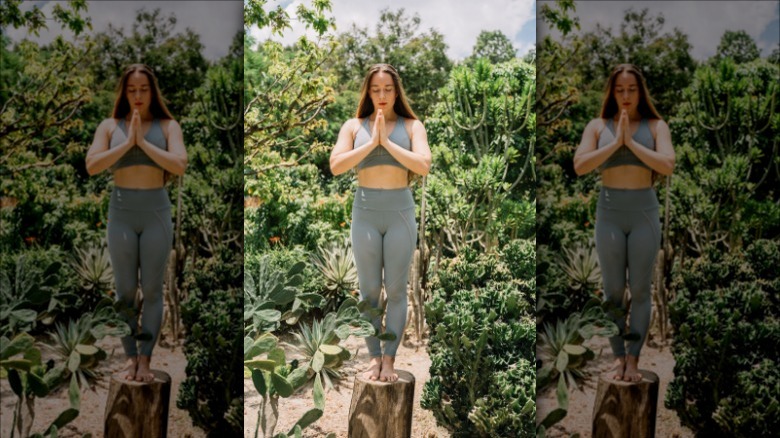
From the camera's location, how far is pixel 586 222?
4.55 m

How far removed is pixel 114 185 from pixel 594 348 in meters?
3.11

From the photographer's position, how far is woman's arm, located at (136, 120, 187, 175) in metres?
4.42

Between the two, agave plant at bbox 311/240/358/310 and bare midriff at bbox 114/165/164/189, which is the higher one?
bare midriff at bbox 114/165/164/189

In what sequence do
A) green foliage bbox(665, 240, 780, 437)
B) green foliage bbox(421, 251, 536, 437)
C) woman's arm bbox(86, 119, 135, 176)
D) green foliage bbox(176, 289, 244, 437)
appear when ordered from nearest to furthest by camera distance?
green foliage bbox(665, 240, 780, 437) → woman's arm bbox(86, 119, 135, 176) → green foliage bbox(421, 251, 536, 437) → green foliage bbox(176, 289, 244, 437)

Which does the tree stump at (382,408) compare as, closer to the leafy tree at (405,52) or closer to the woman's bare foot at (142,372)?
the woman's bare foot at (142,372)

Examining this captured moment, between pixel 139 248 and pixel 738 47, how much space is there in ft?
12.5

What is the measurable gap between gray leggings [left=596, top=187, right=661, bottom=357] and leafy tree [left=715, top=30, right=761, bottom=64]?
97cm

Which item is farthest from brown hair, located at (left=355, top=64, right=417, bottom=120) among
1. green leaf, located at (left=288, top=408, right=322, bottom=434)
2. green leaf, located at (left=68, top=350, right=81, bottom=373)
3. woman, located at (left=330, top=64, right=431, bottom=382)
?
green leaf, located at (left=68, top=350, right=81, bottom=373)

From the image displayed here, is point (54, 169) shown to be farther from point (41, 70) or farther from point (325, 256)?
point (325, 256)

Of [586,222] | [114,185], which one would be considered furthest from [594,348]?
[114,185]

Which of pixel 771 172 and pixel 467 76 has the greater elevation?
pixel 467 76

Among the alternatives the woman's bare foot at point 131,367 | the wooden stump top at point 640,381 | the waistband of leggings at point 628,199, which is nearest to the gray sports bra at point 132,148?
the woman's bare foot at point 131,367

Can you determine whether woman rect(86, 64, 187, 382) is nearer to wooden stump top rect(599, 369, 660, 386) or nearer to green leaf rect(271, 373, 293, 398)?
green leaf rect(271, 373, 293, 398)

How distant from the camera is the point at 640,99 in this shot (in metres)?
4.43
